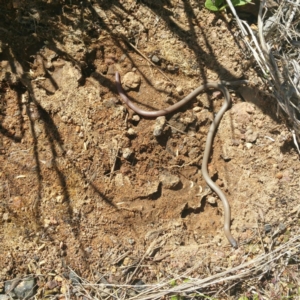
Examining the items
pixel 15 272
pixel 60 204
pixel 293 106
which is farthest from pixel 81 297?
pixel 293 106

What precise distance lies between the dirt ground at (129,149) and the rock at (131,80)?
0.02m

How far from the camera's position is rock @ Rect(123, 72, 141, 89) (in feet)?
12.1

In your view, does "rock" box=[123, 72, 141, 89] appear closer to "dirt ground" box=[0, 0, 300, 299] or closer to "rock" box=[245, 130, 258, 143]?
"dirt ground" box=[0, 0, 300, 299]

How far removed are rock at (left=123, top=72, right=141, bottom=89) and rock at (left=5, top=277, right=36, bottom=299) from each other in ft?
6.57

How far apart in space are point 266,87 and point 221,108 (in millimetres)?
506

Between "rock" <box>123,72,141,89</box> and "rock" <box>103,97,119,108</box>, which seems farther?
"rock" <box>123,72,141,89</box>

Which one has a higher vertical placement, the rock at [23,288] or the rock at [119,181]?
the rock at [119,181]

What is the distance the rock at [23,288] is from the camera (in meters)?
3.24

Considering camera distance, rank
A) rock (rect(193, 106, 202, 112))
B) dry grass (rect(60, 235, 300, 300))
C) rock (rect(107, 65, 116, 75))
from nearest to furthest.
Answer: dry grass (rect(60, 235, 300, 300)) < rock (rect(107, 65, 116, 75)) < rock (rect(193, 106, 202, 112))

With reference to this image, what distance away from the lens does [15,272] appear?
130 inches

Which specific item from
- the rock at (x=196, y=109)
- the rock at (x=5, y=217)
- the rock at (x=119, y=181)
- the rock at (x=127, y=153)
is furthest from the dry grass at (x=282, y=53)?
the rock at (x=5, y=217)

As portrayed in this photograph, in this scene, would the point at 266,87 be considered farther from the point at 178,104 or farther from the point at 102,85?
the point at 102,85

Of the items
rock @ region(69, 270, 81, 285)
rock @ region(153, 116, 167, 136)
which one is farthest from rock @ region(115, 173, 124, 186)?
rock @ region(69, 270, 81, 285)

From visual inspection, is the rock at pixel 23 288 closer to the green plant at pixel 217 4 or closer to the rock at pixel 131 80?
the rock at pixel 131 80
